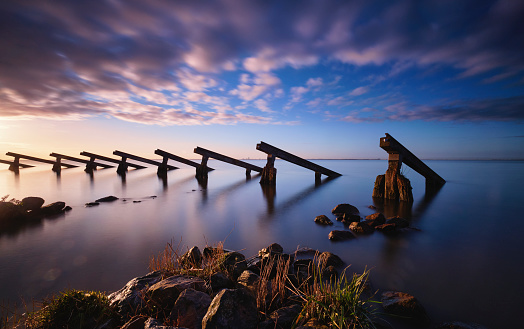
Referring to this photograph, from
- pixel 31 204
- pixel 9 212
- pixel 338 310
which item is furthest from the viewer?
pixel 31 204

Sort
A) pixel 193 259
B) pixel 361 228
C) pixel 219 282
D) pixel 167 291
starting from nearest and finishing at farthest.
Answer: pixel 167 291 → pixel 219 282 → pixel 193 259 → pixel 361 228

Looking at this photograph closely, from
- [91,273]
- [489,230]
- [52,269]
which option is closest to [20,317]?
[91,273]

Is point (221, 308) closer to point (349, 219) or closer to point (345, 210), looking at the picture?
point (349, 219)

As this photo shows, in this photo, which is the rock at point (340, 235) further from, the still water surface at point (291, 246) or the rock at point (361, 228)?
the rock at point (361, 228)

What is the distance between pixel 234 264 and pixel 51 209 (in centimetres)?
872

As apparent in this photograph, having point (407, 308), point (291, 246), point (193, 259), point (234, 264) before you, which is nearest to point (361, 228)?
point (291, 246)

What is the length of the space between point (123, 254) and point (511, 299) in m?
7.14

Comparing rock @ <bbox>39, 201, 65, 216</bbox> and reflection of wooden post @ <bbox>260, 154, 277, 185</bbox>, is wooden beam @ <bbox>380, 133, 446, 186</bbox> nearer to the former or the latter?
reflection of wooden post @ <bbox>260, 154, 277, 185</bbox>

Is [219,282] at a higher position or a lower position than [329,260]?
higher

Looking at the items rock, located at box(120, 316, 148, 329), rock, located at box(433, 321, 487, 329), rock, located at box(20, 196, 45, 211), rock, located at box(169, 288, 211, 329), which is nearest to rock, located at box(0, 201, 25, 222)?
rock, located at box(20, 196, 45, 211)

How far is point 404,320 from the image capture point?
9.43 ft

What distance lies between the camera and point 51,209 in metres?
8.38

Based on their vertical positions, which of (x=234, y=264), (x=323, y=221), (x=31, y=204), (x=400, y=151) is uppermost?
(x=400, y=151)

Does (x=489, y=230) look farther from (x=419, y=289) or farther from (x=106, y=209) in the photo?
(x=106, y=209)
